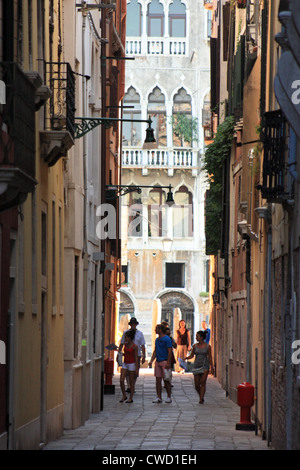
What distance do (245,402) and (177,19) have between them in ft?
152

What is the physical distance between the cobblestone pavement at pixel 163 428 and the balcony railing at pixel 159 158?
108 feet

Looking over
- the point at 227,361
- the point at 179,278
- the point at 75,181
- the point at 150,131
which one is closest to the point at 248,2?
the point at 150,131

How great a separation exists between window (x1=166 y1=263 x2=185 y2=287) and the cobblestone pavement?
31.7m

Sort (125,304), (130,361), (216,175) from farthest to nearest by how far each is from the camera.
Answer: (125,304), (216,175), (130,361)

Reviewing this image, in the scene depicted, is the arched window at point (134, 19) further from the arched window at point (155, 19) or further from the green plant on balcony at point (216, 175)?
the green plant on balcony at point (216, 175)

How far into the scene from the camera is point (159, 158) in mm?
61875

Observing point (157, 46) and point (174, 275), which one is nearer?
point (174, 275)

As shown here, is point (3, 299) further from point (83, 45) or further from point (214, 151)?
point (214, 151)

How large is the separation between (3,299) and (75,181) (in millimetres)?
8163

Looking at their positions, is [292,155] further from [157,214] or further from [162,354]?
[157,214]

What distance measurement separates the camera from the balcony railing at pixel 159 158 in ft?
202

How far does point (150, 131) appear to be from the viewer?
939 inches

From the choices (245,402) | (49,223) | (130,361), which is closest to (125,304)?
(130,361)

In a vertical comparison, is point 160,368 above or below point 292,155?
below
